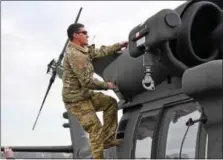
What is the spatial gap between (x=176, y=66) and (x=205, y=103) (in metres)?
0.83

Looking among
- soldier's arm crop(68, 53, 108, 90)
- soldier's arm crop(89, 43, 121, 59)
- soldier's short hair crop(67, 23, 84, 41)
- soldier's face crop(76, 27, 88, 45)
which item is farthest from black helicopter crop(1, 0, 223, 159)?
soldier's short hair crop(67, 23, 84, 41)

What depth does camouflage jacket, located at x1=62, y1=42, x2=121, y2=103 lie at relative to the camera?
391cm

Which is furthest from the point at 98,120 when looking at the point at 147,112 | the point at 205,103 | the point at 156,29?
the point at 205,103

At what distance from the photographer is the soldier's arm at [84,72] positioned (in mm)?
3891

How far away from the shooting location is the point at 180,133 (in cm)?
321

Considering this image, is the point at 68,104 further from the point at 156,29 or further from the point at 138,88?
the point at 156,29

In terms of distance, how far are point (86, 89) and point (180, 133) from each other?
44.6 inches

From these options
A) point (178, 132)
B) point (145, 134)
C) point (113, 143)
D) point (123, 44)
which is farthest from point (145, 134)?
point (123, 44)

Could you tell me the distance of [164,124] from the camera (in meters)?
3.48

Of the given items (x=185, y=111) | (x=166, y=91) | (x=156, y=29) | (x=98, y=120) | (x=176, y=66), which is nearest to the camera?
(x=156, y=29)

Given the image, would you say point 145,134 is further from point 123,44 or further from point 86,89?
point 123,44

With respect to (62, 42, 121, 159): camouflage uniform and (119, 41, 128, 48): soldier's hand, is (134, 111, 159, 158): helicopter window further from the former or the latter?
(119, 41, 128, 48): soldier's hand

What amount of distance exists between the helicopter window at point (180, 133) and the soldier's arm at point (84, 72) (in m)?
0.69

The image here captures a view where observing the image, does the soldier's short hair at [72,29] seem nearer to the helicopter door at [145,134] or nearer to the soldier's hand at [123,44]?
the soldier's hand at [123,44]
